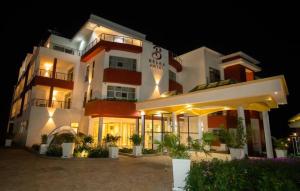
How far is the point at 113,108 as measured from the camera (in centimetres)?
2188

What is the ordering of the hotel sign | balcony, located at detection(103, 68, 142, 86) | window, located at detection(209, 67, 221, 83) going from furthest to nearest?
window, located at detection(209, 67, 221, 83), the hotel sign, balcony, located at detection(103, 68, 142, 86)

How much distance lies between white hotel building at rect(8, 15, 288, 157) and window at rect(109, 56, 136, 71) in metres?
0.12

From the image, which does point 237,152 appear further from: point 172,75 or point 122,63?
point 172,75

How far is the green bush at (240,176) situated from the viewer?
4604 millimetres

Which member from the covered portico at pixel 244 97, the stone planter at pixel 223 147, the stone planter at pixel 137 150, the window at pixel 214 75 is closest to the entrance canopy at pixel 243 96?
the covered portico at pixel 244 97

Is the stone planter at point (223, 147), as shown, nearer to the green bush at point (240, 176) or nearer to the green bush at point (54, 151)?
the green bush at point (54, 151)

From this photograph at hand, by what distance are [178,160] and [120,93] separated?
16992 millimetres

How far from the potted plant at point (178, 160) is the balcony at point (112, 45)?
17869 mm

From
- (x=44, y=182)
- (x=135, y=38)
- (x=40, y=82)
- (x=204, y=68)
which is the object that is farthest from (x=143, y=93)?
(x=44, y=182)

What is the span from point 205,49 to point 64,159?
2398 centimetres

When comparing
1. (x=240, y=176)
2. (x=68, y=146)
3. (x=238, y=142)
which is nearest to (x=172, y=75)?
(x=238, y=142)

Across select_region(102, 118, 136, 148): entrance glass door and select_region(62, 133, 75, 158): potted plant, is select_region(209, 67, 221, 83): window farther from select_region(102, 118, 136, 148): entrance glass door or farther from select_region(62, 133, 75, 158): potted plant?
select_region(62, 133, 75, 158): potted plant

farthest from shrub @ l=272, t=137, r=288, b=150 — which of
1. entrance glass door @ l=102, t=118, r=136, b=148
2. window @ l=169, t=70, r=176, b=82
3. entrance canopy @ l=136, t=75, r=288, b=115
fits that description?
window @ l=169, t=70, r=176, b=82

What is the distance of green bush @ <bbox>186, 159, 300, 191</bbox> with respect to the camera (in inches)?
181
